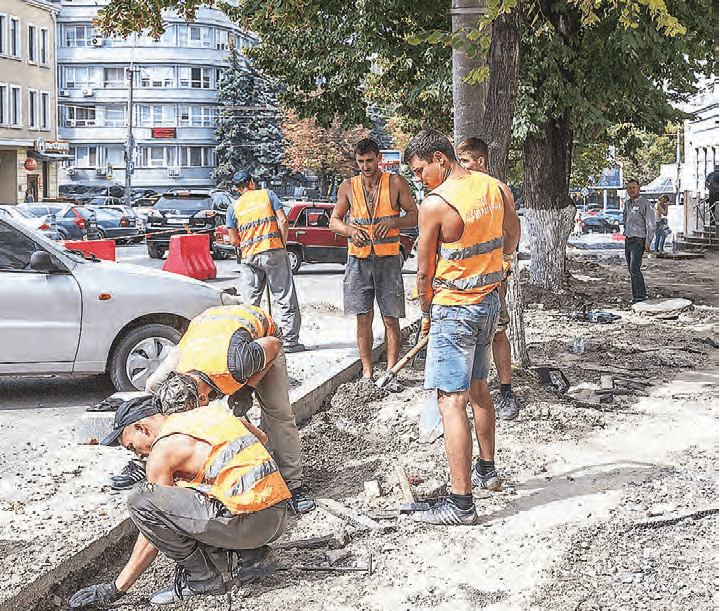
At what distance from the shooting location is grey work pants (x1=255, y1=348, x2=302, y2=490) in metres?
5.55

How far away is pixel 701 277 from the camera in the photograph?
69.2 ft

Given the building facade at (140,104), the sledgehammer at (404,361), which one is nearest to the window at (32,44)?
the building facade at (140,104)

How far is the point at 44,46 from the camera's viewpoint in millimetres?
55562

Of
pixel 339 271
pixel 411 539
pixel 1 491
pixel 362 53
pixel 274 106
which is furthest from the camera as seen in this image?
pixel 274 106

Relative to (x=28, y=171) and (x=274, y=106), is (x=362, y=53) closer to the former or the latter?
(x=28, y=171)

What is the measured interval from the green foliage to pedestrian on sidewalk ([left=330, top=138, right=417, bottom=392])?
2439 inches

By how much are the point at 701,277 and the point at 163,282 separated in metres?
15.6

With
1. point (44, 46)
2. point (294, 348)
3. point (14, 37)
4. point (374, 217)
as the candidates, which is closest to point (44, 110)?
point (44, 46)

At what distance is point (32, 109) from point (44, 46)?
12.8 feet

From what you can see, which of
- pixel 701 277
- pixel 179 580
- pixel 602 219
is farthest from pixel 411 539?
pixel 602 219

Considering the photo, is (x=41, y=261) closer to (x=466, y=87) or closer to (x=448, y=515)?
(x=466, y=87)

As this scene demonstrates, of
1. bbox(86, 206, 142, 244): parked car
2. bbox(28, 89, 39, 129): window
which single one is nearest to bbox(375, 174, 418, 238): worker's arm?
bbox(86, 206, 142, 244): parked car

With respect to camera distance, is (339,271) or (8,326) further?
(339,271)

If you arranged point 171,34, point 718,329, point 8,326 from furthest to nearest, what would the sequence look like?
1. point 171,34
2. point 718,329
3. point 8,326
